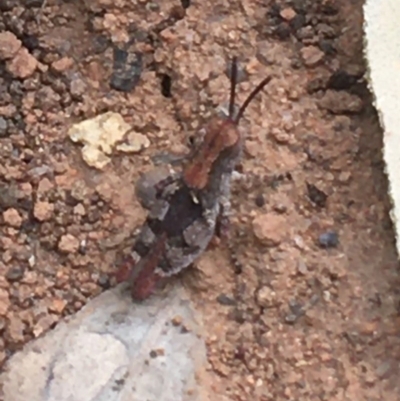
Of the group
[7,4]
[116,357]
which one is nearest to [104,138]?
[7,4]

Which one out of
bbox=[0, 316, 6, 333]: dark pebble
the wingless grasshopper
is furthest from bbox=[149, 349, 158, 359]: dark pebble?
bbox=[0, 316, 6, 333]: dark pebble

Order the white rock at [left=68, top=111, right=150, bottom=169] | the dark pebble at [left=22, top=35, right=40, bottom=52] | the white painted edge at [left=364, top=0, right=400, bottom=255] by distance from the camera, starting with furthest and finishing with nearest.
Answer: the dark pebble at [left=22, top=35, right=40, bottom=52]
the white rock at [left=68, top=111, right=150, bottom=169]
the white painted edge at [left=364, top=0, right=400, bottom=255]

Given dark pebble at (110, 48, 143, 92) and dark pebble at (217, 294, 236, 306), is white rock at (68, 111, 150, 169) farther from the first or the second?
dark pebble at (217, 294, 236, 306)

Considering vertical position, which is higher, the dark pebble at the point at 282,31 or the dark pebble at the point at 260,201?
the dark pebble at the point at 282,31

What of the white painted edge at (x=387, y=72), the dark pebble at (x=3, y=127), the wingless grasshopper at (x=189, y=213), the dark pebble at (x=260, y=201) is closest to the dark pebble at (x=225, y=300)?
the wingless grasshopper at (x=189, y=213)

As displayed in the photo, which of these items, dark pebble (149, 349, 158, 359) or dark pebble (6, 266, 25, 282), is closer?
dark pebble (149, 349, 158, 359)

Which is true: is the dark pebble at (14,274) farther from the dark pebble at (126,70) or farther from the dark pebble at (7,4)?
the dark pebble at (7,4)

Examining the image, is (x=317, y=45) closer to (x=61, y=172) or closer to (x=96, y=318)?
(x=61, y=172)
